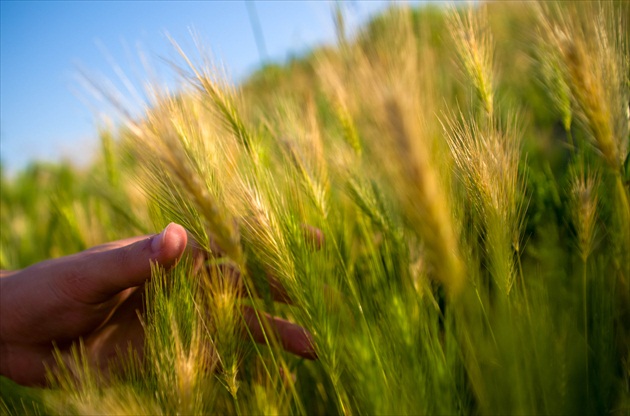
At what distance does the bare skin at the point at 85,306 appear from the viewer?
1068 mm

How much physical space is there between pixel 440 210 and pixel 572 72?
43 cm

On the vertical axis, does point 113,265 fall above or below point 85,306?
above

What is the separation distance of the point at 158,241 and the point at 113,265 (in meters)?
0.18

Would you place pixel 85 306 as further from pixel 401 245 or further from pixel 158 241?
pixel 401 245

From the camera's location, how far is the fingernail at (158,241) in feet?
3.22

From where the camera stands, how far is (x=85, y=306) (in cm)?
126

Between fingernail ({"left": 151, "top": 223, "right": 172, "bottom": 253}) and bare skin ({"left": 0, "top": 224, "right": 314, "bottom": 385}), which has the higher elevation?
fingernail ({"left": 151, "top": 223, "right": 172, "bottom": 253})

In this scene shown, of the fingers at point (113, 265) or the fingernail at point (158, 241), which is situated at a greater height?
the fingernail at point (158, 241)

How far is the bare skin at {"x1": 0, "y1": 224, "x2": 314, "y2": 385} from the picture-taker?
3.51 feet

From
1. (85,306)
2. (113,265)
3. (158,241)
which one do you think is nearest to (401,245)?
(158,241)

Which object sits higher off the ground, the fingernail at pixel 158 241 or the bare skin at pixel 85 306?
the fingernail at pixel 158 241

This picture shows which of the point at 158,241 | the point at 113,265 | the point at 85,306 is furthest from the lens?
the point at 85,306

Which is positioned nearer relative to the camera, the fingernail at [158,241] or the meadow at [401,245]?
the meadow at [401,245]

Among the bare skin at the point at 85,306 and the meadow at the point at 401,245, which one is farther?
the bare skin at the point at 85,306
